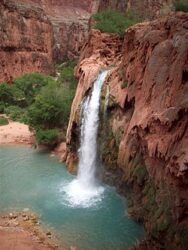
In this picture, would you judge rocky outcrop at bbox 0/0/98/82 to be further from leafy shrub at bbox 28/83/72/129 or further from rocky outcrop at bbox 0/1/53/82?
leafy shrub at bbox 28/83/72/129

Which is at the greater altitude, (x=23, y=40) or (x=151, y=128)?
(x=151, y=128)

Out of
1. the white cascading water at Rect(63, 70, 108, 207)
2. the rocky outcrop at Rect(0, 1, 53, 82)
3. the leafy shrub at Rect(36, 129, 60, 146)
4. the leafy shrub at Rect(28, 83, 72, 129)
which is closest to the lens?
the white cascading water at Rect(63, 70, 108, 207)

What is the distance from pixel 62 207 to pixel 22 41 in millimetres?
29495


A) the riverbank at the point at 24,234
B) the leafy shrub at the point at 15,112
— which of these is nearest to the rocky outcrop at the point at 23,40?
the leafy shrub at the point at 15,112

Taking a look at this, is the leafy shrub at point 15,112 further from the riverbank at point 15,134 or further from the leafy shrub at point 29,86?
the riverbank at point 15,134

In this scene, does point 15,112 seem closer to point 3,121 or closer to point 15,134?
point 3,121

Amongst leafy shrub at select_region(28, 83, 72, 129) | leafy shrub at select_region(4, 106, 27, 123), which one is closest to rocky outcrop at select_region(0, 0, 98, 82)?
leafy shrub at select_region(4, 106, 27, 123)

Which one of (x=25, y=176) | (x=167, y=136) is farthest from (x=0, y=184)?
(x=167, y=136)

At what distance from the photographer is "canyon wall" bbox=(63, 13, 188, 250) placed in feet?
41.3

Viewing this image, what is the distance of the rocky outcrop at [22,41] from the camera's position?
41312mm

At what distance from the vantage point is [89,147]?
2097 centimetres

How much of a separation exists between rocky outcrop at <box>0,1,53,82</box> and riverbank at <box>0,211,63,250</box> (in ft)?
86.2

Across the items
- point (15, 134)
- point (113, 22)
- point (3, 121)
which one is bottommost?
point (3, 121)

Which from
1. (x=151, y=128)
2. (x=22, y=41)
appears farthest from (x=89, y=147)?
(x=22, y=41)
